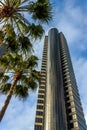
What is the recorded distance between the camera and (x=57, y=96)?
11912 centimetres

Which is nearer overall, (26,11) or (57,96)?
(26,11)

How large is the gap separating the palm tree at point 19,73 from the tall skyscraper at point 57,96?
89114mm

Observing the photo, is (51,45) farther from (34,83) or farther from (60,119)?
(34,83)

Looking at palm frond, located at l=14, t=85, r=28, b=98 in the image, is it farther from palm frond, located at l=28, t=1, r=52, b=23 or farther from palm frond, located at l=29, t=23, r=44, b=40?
palm frond, located at l=28, t=1, r=52, b=23

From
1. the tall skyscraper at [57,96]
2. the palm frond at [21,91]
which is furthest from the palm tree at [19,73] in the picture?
the tall skyscraper at [57,96]

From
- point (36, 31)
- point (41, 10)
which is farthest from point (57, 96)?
point (41, 10)

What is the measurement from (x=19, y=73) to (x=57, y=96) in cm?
10568

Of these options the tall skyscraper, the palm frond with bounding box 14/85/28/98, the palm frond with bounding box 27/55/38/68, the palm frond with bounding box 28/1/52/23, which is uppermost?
the tall skyscraper

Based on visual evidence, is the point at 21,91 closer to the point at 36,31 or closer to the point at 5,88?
the point at 5,88

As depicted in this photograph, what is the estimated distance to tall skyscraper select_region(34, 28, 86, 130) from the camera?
354 ft

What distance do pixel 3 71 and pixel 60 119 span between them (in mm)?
96167

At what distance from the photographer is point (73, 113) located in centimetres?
11519

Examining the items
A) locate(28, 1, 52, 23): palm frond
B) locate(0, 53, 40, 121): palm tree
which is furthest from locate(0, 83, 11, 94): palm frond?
locate(28, 1, 52, 23): palm frond

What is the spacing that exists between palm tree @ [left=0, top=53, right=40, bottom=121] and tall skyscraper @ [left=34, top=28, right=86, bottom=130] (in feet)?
292
